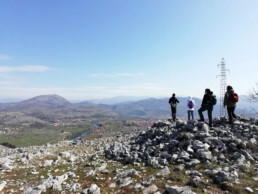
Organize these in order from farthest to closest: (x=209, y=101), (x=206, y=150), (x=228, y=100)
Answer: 1. (x=228, y=100)
2. (x=209, y=101)
3. (x=206, y=150)

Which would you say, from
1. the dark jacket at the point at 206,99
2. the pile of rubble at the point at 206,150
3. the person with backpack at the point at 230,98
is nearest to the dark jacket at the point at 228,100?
the person with backpack at the point at 230,98

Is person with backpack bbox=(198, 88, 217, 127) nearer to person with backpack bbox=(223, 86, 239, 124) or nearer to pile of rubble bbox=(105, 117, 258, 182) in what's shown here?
person with backpack bbox=(223, 86, 239, 124)

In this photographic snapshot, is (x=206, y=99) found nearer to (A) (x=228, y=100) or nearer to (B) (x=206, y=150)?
(A) (x=228, y=100)

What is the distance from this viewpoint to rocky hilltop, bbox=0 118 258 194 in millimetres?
10164

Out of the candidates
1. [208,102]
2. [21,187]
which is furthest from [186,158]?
[21,187]

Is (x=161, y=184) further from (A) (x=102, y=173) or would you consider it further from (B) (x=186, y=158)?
(A) (x=102, y=173)

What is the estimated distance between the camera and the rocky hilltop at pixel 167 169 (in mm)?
10164

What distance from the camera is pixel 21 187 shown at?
11.8 meters

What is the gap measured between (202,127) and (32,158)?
18340mm

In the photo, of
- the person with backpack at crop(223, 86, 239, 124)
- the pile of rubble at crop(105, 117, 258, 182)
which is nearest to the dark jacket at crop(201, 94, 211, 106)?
the person with backpack at crop(223, 86, 239, 124)

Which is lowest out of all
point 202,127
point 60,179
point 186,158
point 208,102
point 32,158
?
point 32,158

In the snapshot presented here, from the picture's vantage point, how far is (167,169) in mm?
12406

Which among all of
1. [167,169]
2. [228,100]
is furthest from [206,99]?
[167,169]

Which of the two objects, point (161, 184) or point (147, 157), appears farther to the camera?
point (147, 157)
